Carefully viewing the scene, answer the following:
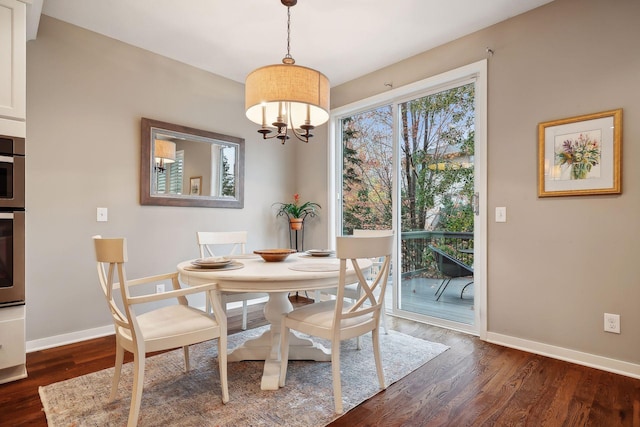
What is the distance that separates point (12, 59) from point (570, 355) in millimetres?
4063

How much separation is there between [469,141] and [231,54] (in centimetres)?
233

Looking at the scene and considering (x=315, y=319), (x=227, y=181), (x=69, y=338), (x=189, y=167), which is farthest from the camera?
(x=227, y=181)

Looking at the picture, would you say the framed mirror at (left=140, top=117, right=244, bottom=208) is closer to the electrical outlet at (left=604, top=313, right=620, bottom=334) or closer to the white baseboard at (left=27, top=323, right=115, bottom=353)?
the white baseboard at (left=27, top=323, right=115, bottom=353)

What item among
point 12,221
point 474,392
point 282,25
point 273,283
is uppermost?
point 282,25

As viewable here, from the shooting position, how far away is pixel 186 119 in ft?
11.0

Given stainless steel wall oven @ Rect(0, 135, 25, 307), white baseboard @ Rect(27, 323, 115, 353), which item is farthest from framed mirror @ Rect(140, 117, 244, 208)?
white baseboard @ Rect(27, 323, 115, 353)

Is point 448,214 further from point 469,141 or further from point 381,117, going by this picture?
point 381,117

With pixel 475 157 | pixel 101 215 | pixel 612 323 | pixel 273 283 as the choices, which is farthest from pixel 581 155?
pixel 101 215

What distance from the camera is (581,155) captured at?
89.7 inches

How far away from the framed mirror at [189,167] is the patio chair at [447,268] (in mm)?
2141

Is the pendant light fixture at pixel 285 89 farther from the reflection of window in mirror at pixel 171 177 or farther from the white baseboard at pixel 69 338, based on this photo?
the white baseboard at pixel 69 338

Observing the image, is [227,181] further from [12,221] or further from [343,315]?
[343,315]

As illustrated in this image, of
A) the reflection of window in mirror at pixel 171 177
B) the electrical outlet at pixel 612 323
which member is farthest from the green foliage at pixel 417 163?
the reflection of window in mirror at pixel 171 177

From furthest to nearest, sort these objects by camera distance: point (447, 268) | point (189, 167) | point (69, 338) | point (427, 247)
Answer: point (189, 167) < point (427, 247) < point (447, 268) < point (69, 338)
